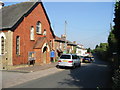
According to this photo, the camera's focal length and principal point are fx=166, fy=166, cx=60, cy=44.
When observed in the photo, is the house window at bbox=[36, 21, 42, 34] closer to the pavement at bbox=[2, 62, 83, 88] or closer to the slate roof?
the slate roof

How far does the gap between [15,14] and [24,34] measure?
3.07m

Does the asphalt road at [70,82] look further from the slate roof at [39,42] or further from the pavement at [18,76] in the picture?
the slate roof at [39,42]

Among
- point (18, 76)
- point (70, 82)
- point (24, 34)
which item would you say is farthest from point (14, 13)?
point (70, 82)

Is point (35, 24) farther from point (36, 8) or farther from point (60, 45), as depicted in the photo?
point (60, 45)

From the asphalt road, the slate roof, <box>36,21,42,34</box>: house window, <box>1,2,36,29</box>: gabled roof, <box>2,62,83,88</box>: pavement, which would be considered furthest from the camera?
<box>36,21,42,34</box>: house window

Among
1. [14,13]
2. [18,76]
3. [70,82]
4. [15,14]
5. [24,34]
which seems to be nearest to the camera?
[70,82]

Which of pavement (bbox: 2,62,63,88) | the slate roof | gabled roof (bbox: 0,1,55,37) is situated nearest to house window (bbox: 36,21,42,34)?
the slate roof

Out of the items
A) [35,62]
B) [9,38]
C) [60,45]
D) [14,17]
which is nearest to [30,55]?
[35,62]

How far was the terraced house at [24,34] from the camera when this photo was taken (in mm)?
19375

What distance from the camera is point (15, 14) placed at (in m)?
22.0

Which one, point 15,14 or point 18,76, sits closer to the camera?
point 18,76

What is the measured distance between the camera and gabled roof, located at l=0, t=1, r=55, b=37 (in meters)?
19.7

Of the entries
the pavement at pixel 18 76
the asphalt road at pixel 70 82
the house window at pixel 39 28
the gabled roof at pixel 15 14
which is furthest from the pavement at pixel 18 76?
the house window at pixel 39 28

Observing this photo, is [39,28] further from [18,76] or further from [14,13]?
[18,76]
